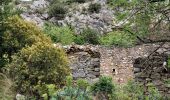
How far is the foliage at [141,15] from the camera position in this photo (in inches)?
315

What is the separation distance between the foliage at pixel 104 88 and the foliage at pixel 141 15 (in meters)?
3.28

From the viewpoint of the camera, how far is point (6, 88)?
41.1 ft

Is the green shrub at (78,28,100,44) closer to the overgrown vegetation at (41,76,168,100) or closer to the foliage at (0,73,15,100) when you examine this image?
the overgrown vegetation at (41,76,168,100)

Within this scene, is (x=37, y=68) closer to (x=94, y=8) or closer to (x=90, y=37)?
(x=90, y=37)

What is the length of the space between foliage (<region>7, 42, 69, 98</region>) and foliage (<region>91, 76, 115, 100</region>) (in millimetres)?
1054

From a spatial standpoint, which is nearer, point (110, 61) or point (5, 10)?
point (5, 10)

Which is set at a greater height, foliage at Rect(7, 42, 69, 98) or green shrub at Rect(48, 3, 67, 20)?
green shrub at Rect(48, 3, 67, 20)

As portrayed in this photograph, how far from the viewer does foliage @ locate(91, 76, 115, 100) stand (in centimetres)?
1217

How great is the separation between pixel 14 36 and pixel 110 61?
310cm

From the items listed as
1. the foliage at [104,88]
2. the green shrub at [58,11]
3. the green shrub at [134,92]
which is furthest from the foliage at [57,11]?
the green shrub at [134,92]

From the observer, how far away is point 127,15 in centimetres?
838

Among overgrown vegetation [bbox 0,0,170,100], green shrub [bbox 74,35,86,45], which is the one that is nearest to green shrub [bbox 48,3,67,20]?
green shrub [bbox 74,35,86,45]

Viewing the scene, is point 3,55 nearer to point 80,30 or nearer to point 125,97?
point 125,97

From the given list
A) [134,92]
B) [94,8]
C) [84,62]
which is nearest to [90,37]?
[84,62]
